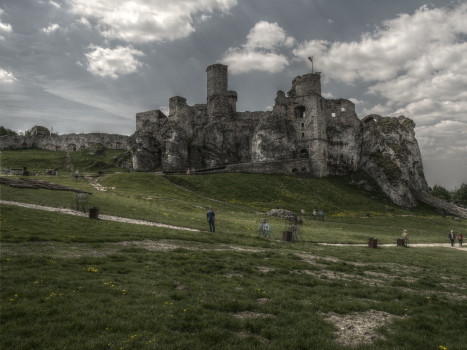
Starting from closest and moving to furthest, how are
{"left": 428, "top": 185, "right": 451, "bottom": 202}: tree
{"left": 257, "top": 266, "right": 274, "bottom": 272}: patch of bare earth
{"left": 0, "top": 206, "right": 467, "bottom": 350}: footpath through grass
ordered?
{"left": 0, "top": 206, "right": 467, "bottom": 350}: footpath through grass < {"left": 257, "top": 266, "right": 274, "bottom": 272}: patch of bare earth < {"left": 428, "top": 185, "right": 451, "bottom": 202}: tree

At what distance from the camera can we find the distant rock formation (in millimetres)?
78375

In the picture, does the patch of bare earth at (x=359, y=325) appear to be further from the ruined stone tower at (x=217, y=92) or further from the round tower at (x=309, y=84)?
the round tower at (x=309, y=84)

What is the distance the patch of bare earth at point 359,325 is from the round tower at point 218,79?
270ft

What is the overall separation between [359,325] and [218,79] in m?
84.5

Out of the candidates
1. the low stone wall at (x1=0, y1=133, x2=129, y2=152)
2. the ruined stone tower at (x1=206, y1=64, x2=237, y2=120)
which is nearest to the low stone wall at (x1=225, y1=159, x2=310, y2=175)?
the ruined stone tower at (x1=206, y1=64, x2=237, y2=120)

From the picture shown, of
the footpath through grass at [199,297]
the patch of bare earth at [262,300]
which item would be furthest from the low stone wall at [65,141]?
the patch of bare earth at [262,300]

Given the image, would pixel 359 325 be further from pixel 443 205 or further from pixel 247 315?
pixel 443 205

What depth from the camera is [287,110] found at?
283ft

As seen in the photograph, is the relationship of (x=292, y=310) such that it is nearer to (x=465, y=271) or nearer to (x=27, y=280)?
(x=27, y=280)

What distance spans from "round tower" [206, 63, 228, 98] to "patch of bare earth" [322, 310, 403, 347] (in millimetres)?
82409

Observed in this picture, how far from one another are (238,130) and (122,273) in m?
77.1

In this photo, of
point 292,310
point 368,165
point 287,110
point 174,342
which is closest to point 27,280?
point 174,342

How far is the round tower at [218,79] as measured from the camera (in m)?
88.4

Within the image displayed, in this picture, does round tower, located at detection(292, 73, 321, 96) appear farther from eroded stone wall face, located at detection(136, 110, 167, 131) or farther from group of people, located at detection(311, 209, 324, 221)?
group of people, located at detection(311, 209, 324, 221)
